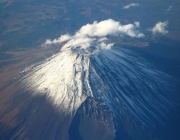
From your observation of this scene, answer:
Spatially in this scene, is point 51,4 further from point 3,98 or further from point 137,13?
point 3,98

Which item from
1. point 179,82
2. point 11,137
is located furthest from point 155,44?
point 11,137

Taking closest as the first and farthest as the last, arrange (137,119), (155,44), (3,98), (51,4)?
(137,119) → (3,98) → (155,44) → (51,4)

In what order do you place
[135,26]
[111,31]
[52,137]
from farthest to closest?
[135,26] < [111,31] < [52,137]

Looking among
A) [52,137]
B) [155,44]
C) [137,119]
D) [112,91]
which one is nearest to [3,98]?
[52,137]

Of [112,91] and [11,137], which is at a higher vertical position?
[112,91]

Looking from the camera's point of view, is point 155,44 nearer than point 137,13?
Yes

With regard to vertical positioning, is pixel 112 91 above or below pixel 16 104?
above

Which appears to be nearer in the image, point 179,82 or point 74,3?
point 179,82

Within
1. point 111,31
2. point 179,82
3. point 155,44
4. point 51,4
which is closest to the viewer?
point 179,82

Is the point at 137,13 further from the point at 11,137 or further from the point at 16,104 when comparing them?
the point at 11,137
